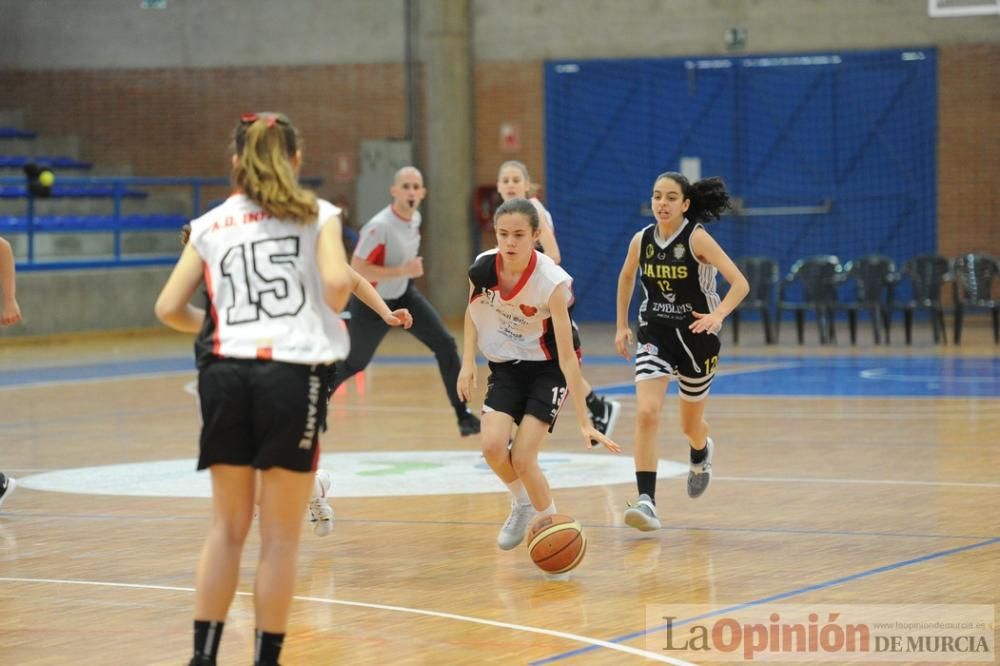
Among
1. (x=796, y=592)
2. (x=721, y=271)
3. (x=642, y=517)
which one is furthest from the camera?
(x=721, y=271)

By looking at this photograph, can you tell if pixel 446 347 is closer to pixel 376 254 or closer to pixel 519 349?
pixel 376 254

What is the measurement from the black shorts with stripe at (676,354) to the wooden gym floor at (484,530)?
2.56 ft

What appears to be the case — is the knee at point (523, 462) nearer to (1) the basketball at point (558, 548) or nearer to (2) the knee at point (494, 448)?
(2) the knee at point (494, 448)

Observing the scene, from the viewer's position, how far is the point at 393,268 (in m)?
11.5

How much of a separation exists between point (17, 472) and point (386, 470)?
243cm

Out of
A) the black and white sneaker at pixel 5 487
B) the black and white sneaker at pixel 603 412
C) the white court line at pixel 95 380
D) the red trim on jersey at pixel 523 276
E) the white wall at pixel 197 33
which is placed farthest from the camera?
the white wall at pixel 197 33

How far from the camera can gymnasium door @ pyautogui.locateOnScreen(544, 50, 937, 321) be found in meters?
24.7

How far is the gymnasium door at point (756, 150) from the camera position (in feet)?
80.9

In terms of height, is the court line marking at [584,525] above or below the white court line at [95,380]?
below

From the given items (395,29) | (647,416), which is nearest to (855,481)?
(647,416)

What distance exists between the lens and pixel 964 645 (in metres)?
5.95

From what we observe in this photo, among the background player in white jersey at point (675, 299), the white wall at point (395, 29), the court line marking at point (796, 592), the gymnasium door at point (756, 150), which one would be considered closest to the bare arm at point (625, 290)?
the background player in white jersey at point (675, 299)

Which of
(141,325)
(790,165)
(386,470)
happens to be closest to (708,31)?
(790,165)

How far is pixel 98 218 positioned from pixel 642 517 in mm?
17770
